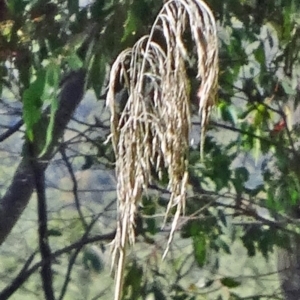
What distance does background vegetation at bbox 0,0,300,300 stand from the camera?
1083mm

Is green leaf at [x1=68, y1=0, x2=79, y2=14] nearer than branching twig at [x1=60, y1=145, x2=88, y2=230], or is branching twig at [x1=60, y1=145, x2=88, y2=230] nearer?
green leaf at [x1=68, y1=0, x2=79, y2=14]

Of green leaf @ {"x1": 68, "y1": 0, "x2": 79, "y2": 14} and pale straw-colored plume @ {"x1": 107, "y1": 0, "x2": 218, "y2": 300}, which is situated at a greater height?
green leaf @ {"x1": 68, "y1": 0, "x2": 79, "y2": 14}

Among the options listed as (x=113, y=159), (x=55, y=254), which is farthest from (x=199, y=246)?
(x=55, y=254)

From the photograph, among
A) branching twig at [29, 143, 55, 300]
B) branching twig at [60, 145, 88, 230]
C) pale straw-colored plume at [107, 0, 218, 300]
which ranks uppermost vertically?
branching twig at [60, 145, 88, 230]

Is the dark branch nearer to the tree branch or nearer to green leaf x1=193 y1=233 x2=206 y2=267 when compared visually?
the tree branch

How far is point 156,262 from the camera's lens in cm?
149

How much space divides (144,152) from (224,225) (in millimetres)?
614

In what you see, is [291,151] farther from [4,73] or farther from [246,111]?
[4,73]

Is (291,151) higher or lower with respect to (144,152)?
higher

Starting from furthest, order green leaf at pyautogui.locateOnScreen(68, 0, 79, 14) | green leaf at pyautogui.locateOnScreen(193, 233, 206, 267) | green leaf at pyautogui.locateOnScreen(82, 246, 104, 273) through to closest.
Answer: green leaf at pyautogui.locateOnScreen(82, 246, 104, 273) → green leaf at pyautogui.locateOnScreen(193, 233, 206, 267) → green leaf at pyautogui.locateOnScreen(68, 0, 79, 14)

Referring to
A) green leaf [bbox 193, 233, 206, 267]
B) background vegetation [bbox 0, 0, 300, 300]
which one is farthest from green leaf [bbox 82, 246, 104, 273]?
green leaf [bbox 193, 233, 206, 267]

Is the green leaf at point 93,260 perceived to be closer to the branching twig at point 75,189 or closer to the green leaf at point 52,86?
the branching twig at point 75,189

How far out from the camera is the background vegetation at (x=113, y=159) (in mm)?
1083

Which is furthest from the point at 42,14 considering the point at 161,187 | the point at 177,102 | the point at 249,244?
the point at 249,244
